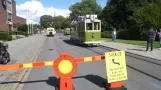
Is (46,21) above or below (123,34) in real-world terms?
above

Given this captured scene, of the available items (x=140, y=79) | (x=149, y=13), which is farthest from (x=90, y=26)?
(x=140, y=79)

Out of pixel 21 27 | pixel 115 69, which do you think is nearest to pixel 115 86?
pixel 115 69

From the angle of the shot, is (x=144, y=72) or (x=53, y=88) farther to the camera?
(x=144, y=72)

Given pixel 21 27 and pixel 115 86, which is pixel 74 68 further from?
pixel 21 27

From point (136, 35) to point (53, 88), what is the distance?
134 feet

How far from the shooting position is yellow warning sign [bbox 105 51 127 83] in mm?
8672

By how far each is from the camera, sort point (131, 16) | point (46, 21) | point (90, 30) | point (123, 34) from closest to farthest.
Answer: point (90, 30)
point (123, 34)
point (131, 16)
point (46, 21)

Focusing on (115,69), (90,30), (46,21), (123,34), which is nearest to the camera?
(115,69)

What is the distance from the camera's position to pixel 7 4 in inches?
3371

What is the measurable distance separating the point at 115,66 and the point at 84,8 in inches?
5043

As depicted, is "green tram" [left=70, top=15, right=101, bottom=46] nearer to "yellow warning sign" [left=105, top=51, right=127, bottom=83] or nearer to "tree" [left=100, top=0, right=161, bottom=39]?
"tree" [left=100, top=0, right=161, bottom=39]

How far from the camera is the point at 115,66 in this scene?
28.7 ft

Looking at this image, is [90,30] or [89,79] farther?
[90,30]

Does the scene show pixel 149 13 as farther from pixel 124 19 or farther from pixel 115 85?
pixel 115 85
